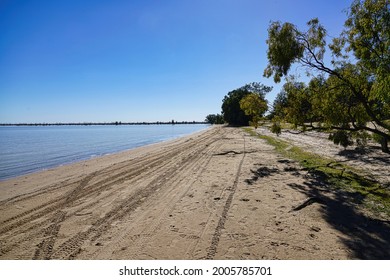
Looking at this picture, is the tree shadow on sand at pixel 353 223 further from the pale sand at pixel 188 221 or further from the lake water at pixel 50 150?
the lake water at pixel 50 150

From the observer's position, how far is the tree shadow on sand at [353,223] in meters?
5.58

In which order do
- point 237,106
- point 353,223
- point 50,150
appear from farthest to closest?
point 237,106, point 50,150, point 353,223

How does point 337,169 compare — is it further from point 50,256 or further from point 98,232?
point 50,256

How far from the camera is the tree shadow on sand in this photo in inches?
220

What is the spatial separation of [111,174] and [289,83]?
44.2 feet

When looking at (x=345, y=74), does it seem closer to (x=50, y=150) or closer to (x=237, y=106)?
(x=50, y=150)

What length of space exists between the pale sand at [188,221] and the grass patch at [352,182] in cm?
75

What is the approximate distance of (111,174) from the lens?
14.6m

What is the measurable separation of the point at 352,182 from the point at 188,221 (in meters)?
8.79

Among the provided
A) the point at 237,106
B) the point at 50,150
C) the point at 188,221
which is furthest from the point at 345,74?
the point at 237,106

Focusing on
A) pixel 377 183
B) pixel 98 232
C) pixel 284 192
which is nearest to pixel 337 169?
pixel 377 183

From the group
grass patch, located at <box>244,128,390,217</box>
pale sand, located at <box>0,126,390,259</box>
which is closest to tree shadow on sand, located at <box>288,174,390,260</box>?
pale sand, located at <box>0,126,390,259</box>

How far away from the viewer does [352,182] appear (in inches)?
445
